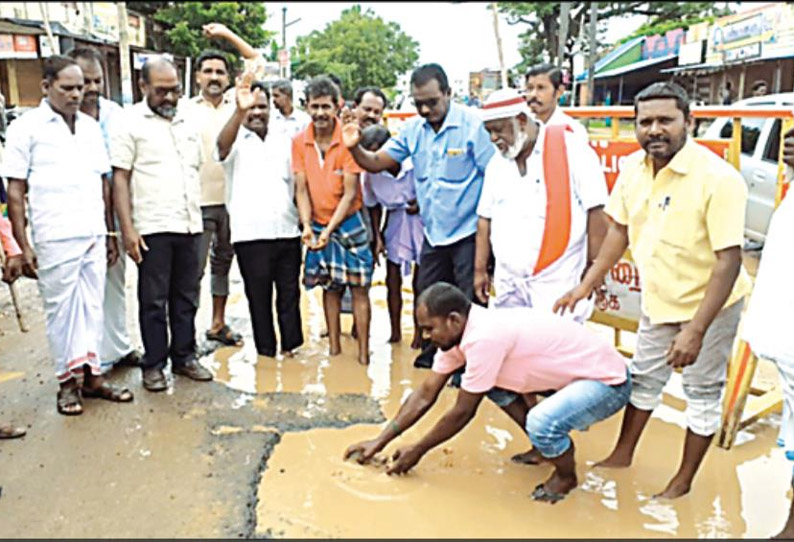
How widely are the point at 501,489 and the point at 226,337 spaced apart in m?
2.51

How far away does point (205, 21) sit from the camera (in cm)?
2253

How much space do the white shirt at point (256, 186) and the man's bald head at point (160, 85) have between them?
0.45 meters

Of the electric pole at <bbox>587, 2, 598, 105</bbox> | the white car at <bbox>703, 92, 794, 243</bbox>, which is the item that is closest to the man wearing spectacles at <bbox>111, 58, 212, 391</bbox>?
the white car at <bbox>703, 92, 794, 243</bbox>

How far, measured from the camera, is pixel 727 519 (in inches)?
109

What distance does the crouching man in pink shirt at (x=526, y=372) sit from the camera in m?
2.72

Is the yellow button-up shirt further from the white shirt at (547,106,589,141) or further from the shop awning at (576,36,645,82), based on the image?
the shop awning at (576,36,645,82)

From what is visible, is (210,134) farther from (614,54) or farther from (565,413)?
(614,54)

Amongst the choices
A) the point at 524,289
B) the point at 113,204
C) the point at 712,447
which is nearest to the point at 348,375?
the point at 524,289

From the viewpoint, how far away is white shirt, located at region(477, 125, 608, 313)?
333cm

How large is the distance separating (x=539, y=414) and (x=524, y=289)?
0.86 metres

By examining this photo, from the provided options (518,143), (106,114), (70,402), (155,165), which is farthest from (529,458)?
(106,114)

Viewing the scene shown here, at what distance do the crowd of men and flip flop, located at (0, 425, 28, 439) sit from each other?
29 centimetres

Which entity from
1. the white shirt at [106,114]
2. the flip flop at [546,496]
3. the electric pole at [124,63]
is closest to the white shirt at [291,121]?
the white shirt at [106,114]

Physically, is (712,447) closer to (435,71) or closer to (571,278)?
(571,278)
